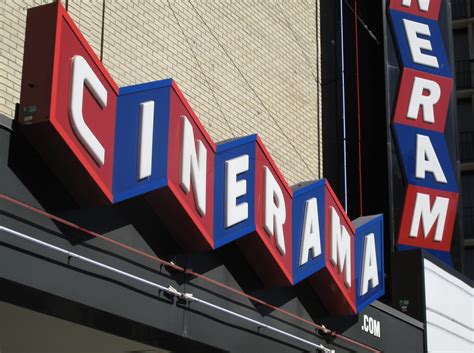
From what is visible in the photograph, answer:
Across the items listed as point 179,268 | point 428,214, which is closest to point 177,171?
point 179,268

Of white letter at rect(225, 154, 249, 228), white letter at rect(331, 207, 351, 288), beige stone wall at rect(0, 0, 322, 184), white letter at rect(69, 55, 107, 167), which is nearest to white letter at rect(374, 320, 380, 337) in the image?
white letter at rect(331, 207, 351, 288)

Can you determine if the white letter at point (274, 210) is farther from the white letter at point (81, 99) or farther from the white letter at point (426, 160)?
the white letter at point (426, 160)

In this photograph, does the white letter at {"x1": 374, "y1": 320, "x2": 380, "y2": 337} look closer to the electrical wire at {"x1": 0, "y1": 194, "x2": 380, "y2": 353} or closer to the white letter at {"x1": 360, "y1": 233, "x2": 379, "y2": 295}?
the electrical wire at {"x1": 0, "y1": 194, "x2": 380, "y2": 353}

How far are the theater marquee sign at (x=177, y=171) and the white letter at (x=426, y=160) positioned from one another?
387cm

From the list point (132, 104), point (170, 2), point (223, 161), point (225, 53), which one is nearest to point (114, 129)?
point (132, 104)

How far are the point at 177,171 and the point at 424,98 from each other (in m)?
8.61

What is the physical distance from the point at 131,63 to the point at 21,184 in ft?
10.1

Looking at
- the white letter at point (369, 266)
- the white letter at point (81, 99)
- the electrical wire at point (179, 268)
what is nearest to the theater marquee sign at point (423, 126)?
the white letter at point (369, 266)

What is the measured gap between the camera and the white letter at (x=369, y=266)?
13.4 m

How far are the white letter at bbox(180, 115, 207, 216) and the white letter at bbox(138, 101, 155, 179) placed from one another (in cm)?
52

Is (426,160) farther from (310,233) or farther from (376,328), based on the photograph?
(310,233)

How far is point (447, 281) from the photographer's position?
16438 millimetres

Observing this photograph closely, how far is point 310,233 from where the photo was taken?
12172 millimetres

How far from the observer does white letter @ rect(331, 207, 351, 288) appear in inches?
499
